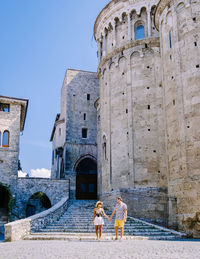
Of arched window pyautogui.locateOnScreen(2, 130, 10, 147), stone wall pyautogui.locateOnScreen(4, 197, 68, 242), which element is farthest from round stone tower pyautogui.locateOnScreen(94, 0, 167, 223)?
arched window pyautogui.locateOnScreen(2, 130, 10, 147)

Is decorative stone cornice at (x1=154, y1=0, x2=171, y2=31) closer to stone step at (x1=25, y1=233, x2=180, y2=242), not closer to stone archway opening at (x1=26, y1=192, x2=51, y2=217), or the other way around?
stone step at (x1=25, y1=233, x2=180, y2=242)

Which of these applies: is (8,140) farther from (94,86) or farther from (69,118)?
(94,86)

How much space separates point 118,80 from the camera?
2652 centimetres

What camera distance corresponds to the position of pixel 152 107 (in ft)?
79.8

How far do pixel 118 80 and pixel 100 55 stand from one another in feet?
14.1

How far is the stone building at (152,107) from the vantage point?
738 inches

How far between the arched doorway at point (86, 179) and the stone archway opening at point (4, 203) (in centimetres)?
668

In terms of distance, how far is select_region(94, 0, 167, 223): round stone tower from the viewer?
76.4 feet

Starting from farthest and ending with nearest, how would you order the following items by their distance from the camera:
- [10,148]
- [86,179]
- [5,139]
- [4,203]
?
[86,179], [4,203], [5,139], [10,148]

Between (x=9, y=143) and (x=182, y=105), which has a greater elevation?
(x=182, y=105)

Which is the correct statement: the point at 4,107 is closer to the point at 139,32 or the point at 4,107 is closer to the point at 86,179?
the point at 86,179

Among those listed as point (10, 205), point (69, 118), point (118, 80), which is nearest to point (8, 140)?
point (10, 205)

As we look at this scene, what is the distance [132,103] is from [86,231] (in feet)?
38.6

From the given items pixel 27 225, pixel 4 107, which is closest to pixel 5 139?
pixel 4 107
